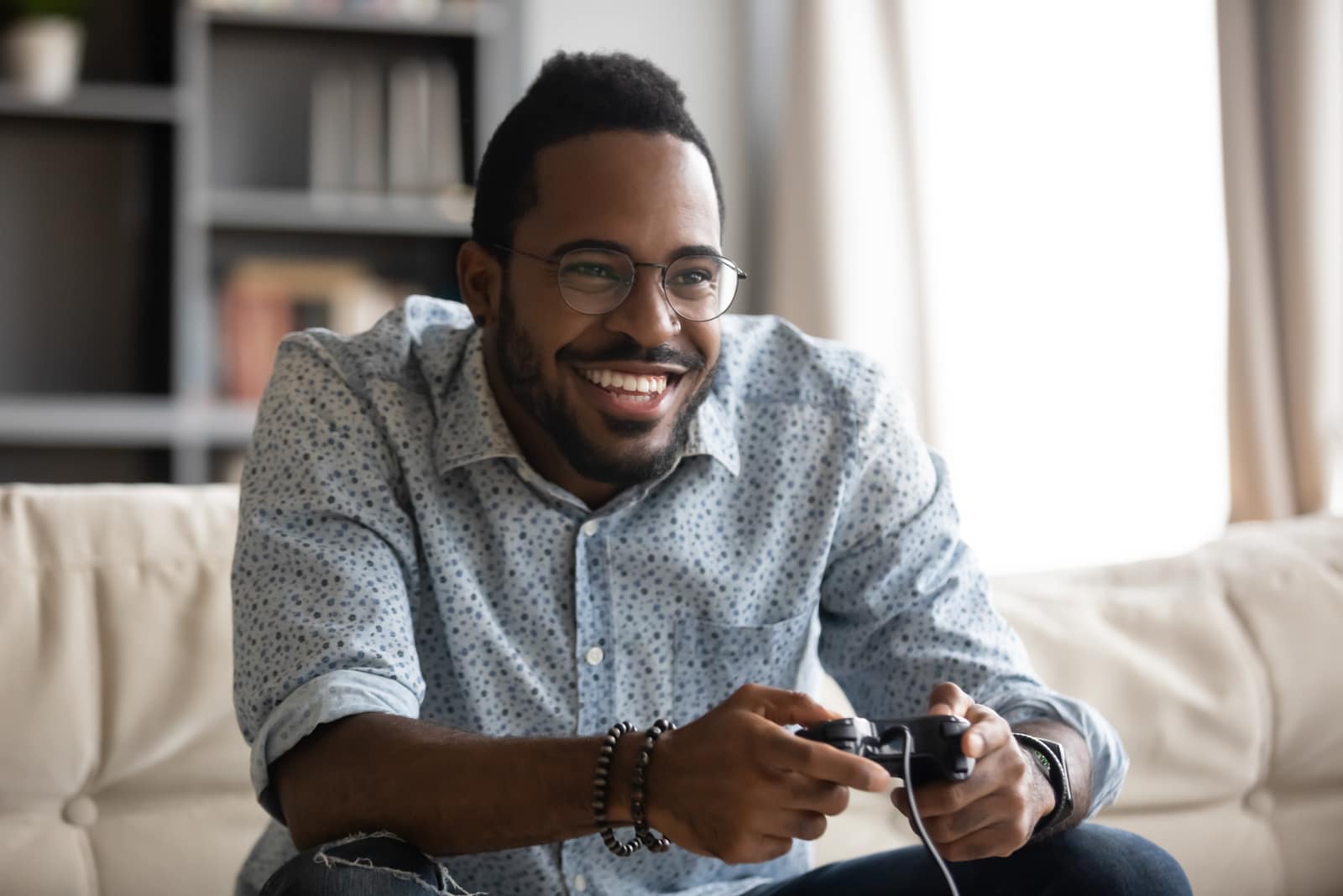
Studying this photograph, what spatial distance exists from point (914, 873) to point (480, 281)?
67cm

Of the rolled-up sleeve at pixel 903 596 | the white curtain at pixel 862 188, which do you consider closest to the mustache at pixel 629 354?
the rolled-up sleeve at pixel 903 596

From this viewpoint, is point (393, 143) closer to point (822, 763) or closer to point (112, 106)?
point (112, 106)

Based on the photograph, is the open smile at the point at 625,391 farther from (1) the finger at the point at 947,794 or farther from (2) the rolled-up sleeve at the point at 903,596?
(1) the finger at the point at 947,794

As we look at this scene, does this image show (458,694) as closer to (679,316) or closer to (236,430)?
(679,316)

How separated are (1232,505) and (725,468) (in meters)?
1.30

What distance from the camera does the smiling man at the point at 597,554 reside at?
1.15 m

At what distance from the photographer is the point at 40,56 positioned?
3.53m

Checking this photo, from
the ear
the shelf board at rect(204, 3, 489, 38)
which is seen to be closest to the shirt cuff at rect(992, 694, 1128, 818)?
the ear

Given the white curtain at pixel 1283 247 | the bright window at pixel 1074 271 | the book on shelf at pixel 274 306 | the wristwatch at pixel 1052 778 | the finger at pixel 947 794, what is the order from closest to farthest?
the finger at pixel 947 794, the wristwatch at pixel 1052 778, the white curtain at pixel 1283 247, the bright window at pixel 1074 271, the book on shelf at pixel 274 306

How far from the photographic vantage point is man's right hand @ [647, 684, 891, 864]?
3.20 feet

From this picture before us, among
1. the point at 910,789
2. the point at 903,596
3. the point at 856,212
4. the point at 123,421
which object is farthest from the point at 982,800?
the point at 123,421

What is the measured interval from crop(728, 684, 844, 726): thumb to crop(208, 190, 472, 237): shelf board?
281cm

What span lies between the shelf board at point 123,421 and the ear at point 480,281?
2.21 m

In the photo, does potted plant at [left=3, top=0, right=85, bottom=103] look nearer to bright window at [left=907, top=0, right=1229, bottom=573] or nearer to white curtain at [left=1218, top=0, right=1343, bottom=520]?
bright window at [left=907, top=0, right=1229, bottom=573]
